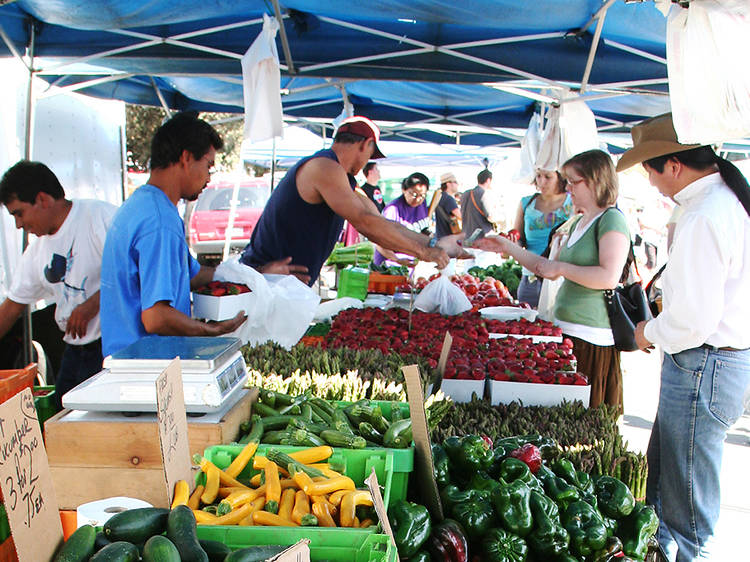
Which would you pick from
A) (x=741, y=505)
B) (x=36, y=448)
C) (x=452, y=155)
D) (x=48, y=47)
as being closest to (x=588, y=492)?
(x=36, y=448)

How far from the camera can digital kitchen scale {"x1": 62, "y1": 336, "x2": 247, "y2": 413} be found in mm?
1716

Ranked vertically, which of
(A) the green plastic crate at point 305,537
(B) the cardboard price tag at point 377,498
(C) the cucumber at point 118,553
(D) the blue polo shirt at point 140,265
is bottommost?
(A) the green plastic crate at point 305,537

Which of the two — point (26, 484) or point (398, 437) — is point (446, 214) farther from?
point (26, 484)

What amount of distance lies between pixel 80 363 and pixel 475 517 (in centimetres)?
279

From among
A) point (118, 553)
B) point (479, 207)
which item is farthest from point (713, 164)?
point (479, 207)

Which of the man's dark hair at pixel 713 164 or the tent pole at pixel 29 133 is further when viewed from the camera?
the tent pole at pixel 29 133

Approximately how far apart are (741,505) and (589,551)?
3.27 m

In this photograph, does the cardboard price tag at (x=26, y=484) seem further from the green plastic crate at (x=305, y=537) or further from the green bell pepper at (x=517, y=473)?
the green bell pepper at (x=517, y=473)

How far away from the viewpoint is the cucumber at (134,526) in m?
1.20

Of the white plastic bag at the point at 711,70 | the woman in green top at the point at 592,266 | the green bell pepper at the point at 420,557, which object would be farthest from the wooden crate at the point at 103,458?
the woman in green top at the point at 592,266

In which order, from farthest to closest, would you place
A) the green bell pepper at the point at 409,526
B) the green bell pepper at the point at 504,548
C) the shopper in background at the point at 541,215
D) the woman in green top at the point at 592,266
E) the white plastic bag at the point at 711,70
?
the shopper in background at the point at 541,215 → the woman in green top at the point at 592,266 → the white plastic bag at the point at 711,70 → the green bell pepper at the point at 504,548 → the green bell pepper at the point at 409,526

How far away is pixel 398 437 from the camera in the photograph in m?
1.87

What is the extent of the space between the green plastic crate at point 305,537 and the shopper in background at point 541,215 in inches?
202

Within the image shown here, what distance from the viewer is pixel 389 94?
26.3 ft
